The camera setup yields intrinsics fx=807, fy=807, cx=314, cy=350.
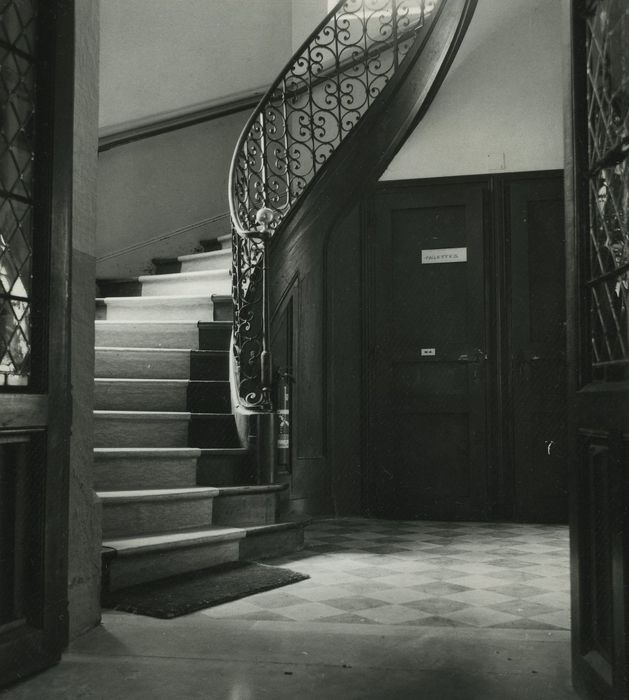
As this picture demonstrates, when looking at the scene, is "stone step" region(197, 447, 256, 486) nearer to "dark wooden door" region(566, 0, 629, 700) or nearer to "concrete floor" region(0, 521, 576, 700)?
"concrete floor" region(0, 521, 576, 700)

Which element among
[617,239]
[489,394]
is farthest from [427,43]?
[617,239]

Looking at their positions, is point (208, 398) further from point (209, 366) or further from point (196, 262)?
point (196, 262)

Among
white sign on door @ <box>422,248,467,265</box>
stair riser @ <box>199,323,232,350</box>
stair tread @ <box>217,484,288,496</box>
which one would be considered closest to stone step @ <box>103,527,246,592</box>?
stair tread @ <box>217,484,288,496</box>

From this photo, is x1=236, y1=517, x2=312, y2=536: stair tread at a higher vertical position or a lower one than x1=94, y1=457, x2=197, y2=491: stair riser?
lower

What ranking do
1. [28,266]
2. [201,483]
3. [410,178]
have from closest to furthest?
1. [28,266]
2. [201,483]
3. [410,178]

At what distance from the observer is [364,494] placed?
232 inches

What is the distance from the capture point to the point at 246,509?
4.14 metres

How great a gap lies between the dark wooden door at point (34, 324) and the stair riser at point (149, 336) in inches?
102

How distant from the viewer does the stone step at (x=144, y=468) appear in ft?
12.5

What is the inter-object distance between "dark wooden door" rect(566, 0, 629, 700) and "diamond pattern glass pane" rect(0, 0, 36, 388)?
1.60 m

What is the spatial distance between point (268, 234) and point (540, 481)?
8.60ft

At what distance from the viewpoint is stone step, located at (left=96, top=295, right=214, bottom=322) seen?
5.39 m

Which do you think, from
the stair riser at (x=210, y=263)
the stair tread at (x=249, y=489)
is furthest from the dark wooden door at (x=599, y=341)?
the stair riser at (x=210, y=263)

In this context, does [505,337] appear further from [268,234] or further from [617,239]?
[617,239]
